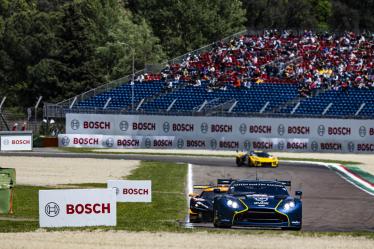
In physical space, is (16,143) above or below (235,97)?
below

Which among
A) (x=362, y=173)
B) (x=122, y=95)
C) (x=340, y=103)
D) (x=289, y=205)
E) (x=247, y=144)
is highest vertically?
(x=122, y=95)

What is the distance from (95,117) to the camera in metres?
75.9

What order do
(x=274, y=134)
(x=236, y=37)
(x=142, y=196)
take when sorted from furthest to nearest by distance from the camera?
(x=236, y=37)
(x=274, y=134)
(x=142, y=196)

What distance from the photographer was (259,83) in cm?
7950

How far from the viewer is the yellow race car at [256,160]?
2231 inches

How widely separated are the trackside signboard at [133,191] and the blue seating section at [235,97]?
44211mm

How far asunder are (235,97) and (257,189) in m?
54.5

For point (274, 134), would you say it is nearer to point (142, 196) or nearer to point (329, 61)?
point (329, 61)

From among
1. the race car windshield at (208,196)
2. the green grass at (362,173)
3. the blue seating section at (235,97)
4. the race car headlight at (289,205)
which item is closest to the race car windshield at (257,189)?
the race car headlight at (289,205)

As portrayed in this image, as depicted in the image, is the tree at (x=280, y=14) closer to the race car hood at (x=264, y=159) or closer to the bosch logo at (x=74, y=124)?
the bosch logo at (x=74, y=124)

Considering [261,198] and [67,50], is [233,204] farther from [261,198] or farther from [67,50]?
[67,50]

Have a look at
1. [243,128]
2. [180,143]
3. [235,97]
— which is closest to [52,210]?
[180,143]

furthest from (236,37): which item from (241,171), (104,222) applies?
(104,222)

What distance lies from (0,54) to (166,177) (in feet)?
220
